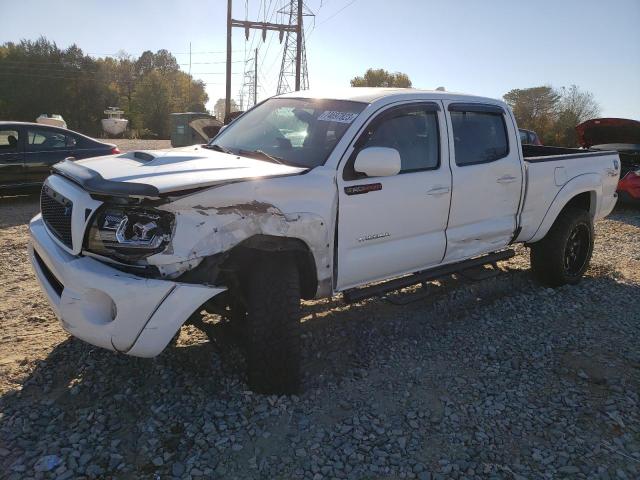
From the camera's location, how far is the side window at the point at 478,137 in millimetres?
4285

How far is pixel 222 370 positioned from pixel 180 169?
4.57ft

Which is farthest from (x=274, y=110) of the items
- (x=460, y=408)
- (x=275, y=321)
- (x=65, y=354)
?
(x=460, y=408)

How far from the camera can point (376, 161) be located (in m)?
3.31

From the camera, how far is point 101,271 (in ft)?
8.81

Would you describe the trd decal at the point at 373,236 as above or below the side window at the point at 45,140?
below

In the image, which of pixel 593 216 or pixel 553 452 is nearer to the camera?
Answer: pixel 553 452

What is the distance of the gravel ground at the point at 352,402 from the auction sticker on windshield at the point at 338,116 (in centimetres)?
147

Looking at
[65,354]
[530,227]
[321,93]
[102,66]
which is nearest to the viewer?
[65,354]

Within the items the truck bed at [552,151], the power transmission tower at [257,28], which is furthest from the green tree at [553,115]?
the truck bed at [552,151]

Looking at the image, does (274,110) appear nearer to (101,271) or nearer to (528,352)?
(101,271)

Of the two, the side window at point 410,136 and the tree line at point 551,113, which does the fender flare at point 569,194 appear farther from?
the tree line at point 551,113

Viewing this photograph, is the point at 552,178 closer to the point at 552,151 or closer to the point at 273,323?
the point at 552,151

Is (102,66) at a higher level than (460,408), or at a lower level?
higher

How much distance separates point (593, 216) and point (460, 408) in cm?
363
